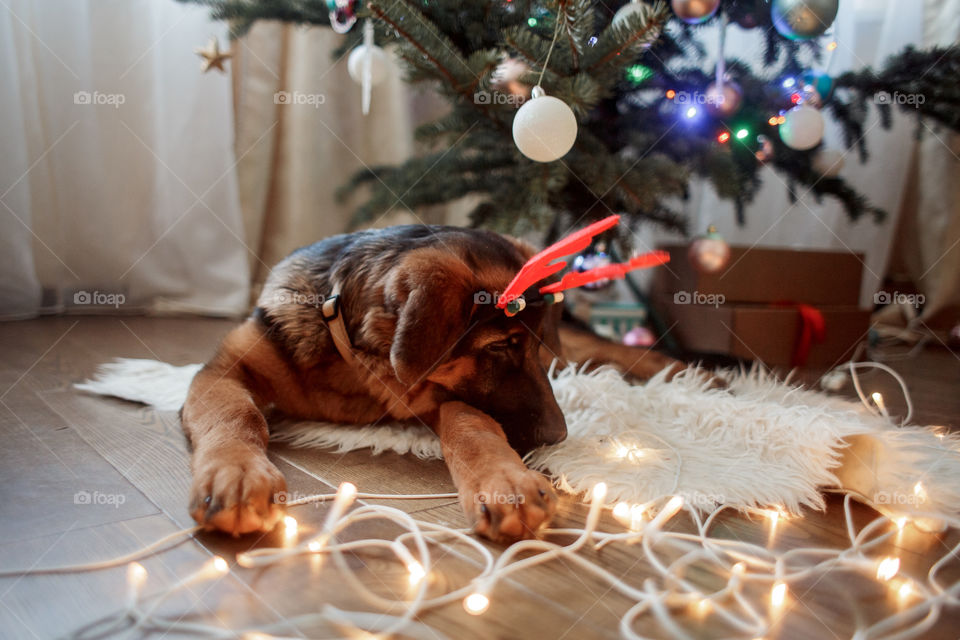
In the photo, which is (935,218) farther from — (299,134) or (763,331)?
(299,134)

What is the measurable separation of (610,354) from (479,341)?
1073mm

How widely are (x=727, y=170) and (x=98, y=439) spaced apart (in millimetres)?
2179

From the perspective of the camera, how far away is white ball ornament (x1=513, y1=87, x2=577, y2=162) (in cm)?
170

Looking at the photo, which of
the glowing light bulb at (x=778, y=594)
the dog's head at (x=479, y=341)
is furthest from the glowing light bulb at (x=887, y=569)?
the dog's head at (x=479, y=341)

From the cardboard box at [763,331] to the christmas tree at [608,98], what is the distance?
50 centimetres

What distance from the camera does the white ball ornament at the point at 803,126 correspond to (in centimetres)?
239

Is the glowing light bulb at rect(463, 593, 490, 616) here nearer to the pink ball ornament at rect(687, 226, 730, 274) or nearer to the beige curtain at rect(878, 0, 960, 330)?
the pink ball ornament at rect(687, 226, 730, 274)

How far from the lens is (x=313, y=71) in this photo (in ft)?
13.5

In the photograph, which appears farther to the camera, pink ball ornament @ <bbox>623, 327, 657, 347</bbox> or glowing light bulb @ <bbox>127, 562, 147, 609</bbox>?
pink ball ornament @ <bbox>623, 327, 657, 347</bbox>

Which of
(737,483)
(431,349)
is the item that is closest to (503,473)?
(431,349)

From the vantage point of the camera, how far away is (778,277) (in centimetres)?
301

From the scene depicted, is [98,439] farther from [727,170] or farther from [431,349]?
[727,170]

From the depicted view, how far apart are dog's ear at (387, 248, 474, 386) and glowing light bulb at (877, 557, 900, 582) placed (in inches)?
36.2

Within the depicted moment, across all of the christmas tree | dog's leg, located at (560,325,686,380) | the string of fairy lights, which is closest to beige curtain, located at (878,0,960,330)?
the christmas tree
